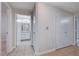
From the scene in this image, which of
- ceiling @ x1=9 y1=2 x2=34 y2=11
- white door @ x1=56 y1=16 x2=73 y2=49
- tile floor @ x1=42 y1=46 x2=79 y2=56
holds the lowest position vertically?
tile floor @ x1=42 y1=46 x2=79 y2=56

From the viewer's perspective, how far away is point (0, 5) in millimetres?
1878

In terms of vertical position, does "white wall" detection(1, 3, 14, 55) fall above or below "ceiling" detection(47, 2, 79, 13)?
below

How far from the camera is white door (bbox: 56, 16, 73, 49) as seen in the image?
2.11 meters

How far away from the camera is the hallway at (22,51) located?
6.48 ft

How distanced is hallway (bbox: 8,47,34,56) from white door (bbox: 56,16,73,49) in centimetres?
62

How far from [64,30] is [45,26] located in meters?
0.48

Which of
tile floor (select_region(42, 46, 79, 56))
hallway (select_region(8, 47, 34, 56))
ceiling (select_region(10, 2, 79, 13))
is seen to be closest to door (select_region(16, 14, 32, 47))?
hallway (select_region(8, 47, 34, 56))

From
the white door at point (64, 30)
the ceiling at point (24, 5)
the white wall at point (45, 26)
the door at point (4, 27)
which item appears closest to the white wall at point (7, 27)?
the door at point (4, 27)

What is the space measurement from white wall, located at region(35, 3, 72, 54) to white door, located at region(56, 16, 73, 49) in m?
0.10

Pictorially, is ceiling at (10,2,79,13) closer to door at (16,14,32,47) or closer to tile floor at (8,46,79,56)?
door at (16,14,32,47)

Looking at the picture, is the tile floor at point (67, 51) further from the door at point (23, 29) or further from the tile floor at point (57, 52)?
the door at point (23, 29)

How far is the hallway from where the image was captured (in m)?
1.97

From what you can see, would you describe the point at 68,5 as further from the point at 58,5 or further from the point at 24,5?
the point at 24,5

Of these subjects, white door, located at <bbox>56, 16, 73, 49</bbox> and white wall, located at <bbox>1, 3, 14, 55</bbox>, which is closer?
white wall, located at <bbox>1, 3, 14, 55</bbox>
